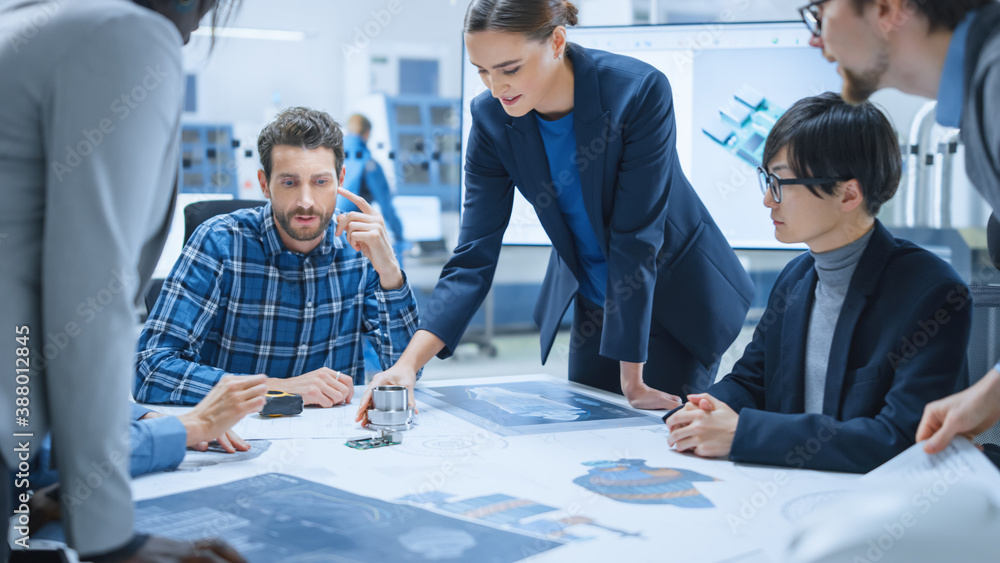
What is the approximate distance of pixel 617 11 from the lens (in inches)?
198

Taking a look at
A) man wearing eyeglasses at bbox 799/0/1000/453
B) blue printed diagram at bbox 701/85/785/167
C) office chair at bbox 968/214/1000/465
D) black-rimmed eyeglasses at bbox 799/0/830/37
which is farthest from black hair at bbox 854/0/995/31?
blue printed diagram at bbox 701/85/785/167

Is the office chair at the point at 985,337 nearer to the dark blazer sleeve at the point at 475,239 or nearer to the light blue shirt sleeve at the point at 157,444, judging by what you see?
the dark blazer sleeve at the point at 475,239

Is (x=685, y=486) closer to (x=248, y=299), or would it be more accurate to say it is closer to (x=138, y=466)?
(x=138, y=466)

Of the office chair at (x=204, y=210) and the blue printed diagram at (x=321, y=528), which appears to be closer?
the blue printed diagram at (x=321, y=528)

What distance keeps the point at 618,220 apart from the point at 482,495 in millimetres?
821

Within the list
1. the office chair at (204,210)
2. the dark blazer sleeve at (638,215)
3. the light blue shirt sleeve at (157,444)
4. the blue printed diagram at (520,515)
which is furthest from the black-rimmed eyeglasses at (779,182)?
the office chair at (204,210)

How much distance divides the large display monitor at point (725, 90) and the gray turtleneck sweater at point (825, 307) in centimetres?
148

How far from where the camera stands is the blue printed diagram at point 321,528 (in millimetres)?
854

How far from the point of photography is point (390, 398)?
Answer: 142cm

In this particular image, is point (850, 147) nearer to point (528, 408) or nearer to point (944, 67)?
point (944, 67)

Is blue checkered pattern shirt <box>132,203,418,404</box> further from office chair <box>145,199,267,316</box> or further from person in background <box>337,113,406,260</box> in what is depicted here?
person in background <box>337,113,406,260</box>

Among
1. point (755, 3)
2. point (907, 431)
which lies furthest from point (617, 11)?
point (907, 431)

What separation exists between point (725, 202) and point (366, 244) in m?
1.55

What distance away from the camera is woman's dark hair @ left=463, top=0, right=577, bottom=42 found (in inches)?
61.2
